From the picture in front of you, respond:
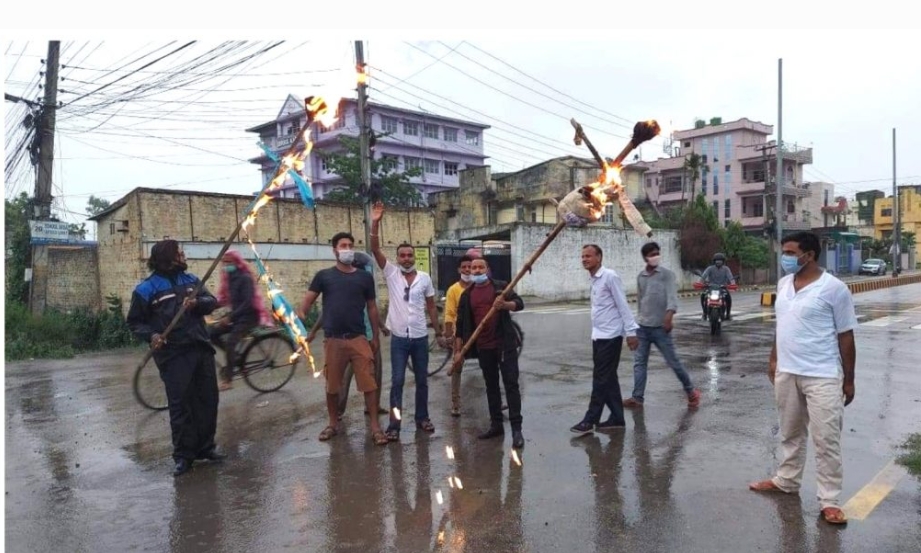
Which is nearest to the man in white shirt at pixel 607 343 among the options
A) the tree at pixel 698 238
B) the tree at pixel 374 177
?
the tree at pixel 374 177

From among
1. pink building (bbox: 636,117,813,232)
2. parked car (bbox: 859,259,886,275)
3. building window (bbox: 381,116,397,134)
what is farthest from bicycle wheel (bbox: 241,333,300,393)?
parked car (bbox: 859,259,886,275)

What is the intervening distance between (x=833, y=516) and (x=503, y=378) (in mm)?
2681

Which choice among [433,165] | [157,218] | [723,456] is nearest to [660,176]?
[433,165]

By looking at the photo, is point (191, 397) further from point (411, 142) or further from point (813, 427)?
point (411, 142)

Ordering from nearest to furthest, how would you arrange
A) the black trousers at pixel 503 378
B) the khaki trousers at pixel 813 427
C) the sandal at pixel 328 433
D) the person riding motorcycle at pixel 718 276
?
the khaki trousers at pixel 813 427
the black trousers at pixel 503 378
the sandal at pixel 328 433
the person riding motorcycle at pixel 718 276

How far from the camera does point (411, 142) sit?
181 ft

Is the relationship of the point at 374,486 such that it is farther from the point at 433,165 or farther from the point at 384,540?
the point at 433,165

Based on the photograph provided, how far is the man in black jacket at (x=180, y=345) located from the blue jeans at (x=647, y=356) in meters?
4.36

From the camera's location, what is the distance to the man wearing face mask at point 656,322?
7137 millimetres

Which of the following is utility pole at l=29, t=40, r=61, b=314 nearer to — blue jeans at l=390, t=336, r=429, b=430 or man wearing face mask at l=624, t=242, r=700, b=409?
blue jeans at l=390, t=336, r=429, b=430

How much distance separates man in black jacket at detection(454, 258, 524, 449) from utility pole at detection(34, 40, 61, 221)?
15.3 metres

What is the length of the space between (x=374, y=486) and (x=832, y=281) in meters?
3.47

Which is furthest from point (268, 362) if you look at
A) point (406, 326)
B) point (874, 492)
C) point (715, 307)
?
point (715, 307)

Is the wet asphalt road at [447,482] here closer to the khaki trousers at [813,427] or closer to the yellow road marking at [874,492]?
the yellow road marking at [874,492]
